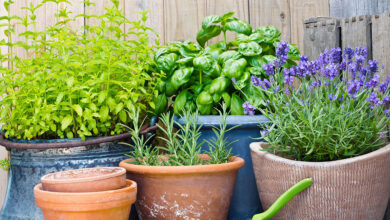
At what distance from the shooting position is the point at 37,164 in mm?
1422

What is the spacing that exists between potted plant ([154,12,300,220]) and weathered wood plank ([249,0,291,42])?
37 centimetres

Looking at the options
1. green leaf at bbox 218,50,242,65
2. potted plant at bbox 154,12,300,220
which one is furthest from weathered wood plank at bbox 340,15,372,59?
green leaf at bbox 218,50,242,65

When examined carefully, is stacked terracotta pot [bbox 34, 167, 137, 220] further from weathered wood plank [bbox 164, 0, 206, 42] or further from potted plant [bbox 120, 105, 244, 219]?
weathered wood plank [bbox 164, 0, 206, 42]

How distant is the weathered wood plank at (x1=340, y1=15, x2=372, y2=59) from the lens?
1577 millimetres

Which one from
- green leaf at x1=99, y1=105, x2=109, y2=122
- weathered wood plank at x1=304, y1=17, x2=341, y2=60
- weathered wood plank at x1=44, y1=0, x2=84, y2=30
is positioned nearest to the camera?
green leaf at x1=99, y1=105, x2=109, y2=122

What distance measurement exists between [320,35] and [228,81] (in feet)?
1.59

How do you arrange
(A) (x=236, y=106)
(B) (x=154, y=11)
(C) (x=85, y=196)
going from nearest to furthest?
1. (C) (x=85, y=196)
2. (A) (x=236, y=106)
3. (B) (x=154, y=11)

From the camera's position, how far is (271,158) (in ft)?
4.00

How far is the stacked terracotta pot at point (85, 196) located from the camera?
1.06 metres

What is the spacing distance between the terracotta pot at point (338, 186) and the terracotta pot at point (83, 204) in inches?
18.9

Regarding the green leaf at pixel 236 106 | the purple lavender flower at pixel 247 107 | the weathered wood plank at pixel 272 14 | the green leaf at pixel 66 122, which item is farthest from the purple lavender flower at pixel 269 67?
the weathered wood plank at pixel 272 14

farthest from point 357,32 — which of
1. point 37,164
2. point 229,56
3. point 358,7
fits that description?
point 37,164

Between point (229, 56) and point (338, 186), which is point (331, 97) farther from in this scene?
point (229, 56)

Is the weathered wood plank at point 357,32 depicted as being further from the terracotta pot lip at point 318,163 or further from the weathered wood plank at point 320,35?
the terracotta pot lip at point 318,163
